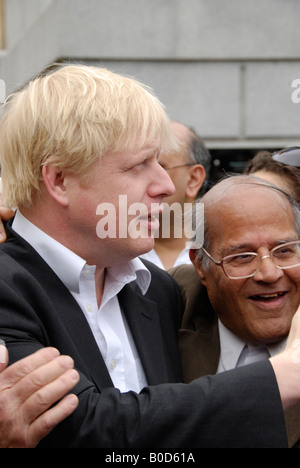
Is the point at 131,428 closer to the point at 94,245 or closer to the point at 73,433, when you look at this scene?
the point at 73,433

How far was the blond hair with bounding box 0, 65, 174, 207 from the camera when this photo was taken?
6.60ft

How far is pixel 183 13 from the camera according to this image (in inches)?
289

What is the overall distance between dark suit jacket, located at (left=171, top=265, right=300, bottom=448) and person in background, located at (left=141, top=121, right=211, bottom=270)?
1693 mm

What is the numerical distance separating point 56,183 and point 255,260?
69 cm

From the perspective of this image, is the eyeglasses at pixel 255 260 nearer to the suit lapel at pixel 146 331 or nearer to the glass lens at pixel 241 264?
the glass lens at pixel 241 264

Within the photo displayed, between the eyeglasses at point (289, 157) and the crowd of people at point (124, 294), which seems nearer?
the crowd of people at point (124, 294)

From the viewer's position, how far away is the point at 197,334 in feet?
8.14

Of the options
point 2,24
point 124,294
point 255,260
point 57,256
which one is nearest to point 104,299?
point 124,294

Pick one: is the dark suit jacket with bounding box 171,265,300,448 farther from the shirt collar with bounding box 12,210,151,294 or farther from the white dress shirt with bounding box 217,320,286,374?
the shirt collar with bounding box 12,210,151,294

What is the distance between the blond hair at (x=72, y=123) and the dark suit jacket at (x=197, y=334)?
0.67m

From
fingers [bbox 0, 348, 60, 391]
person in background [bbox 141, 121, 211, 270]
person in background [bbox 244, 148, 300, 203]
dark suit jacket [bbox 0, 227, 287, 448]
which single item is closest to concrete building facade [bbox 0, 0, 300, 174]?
person in background [bbox 141, 121, 211, 270]

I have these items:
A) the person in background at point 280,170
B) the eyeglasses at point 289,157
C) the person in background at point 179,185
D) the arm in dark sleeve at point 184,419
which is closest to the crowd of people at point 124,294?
the arm in dark sleeve at point 184,419

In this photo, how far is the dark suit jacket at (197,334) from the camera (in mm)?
2396

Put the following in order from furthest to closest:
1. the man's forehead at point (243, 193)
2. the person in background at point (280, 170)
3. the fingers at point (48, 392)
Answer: the person in background at point (280, 170)
the man's forehead at point (243, 193)
the fingers at point (48, 392)
